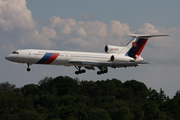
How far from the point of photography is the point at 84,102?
137 m

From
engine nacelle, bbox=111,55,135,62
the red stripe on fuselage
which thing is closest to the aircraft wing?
engine nacelle, bbox=111,55,135,62

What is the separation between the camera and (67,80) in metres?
155

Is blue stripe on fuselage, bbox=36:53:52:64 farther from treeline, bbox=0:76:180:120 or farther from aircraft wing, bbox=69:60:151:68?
treeline, bbox=0:76:180:120

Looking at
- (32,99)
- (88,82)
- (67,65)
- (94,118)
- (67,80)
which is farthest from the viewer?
(88,82)

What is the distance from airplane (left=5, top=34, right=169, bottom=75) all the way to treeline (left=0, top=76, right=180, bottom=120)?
3779 cm

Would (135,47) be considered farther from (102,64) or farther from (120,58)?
(102,64)

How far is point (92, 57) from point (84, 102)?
71.1 meters

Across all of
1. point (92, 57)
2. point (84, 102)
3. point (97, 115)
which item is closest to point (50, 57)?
point (92, 57)

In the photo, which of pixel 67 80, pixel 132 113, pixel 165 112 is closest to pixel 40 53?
pixel 132 113

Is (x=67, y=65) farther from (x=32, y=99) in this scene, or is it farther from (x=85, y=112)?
(x=32, y=99)

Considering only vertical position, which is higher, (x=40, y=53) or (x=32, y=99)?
(x=40, y=53)

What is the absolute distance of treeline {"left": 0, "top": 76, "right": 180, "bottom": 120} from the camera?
4304 inches

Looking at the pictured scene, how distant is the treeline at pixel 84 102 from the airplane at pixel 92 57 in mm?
Answer: 37792

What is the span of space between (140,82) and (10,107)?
Answer: 74279mm
